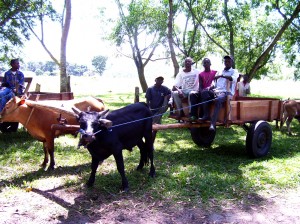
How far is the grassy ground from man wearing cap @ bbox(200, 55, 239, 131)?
110 centimetres

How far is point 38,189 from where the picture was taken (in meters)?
5.63

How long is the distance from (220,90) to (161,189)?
2754 mm

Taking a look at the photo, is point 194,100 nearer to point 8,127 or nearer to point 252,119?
point 252,119

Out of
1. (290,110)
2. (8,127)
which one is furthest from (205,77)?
(8,127)

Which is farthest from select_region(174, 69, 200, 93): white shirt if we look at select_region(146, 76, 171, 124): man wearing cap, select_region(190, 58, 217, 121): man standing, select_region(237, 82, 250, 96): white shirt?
select_region(237, 82, 250, 96): white shirt

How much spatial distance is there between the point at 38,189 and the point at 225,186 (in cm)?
328

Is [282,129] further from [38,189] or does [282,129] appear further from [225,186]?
[38,189]

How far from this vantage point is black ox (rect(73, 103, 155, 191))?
4.93 meters

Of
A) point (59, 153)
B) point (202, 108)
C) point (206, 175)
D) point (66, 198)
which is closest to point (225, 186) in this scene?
point (206, 175)

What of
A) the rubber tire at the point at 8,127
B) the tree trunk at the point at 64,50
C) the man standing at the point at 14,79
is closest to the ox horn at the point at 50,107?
the man standing at the point at 14,79

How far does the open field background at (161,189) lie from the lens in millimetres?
4668

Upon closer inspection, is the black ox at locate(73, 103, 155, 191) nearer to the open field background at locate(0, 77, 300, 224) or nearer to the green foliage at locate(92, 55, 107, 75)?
the open field background at locate(0, 77, 300, 224)

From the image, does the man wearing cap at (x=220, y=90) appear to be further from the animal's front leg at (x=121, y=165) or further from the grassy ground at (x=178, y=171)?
the animal's front leg at (x=121, y=165)

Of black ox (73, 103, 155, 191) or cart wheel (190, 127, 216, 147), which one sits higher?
black ox (73, 103, 155, 191)
